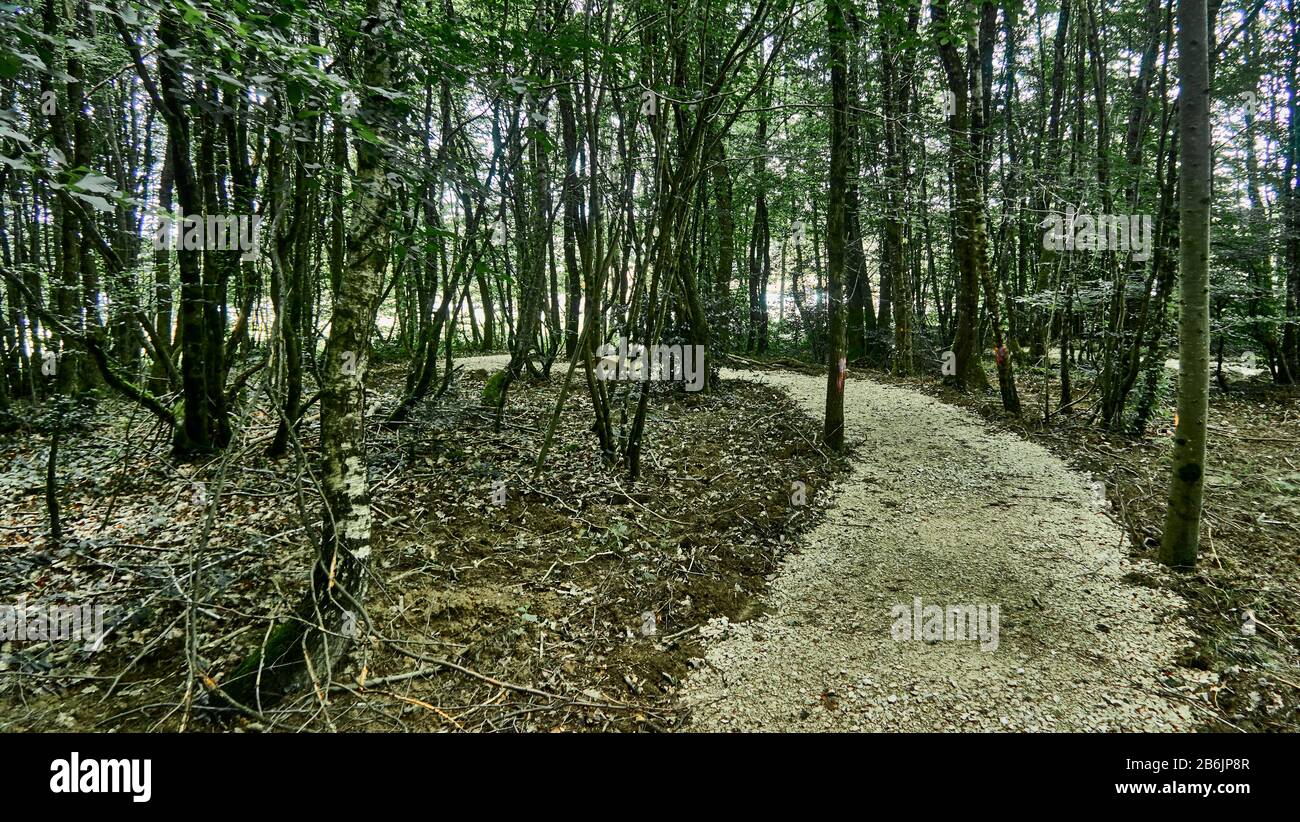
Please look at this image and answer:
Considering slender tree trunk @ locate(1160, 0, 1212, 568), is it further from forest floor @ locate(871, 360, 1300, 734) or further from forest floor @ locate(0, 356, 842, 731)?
forest floor @ locate(0, 356, 842, 731)

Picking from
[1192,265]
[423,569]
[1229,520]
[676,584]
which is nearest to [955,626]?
[676,584]

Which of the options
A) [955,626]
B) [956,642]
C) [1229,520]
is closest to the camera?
[956,642]

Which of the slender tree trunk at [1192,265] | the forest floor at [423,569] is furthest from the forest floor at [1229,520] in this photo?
the forest floor at [423,569]

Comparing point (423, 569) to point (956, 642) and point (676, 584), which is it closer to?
point (676, 584)

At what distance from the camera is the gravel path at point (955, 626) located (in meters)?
3.23

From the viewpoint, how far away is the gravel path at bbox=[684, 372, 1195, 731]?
3.23m

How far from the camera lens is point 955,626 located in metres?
3.96

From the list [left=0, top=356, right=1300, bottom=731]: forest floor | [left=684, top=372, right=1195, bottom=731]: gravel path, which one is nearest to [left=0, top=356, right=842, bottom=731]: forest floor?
[left=0, top=356, right=1300, bottom=731]: forest floor

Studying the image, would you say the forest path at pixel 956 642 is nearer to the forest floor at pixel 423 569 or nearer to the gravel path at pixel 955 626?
the gravel path at pixel 955 626

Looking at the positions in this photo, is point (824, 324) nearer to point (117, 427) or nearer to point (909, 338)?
point (909, 338)

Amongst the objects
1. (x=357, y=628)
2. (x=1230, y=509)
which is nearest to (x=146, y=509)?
(x=357, y=628)

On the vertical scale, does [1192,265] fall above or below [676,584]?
above

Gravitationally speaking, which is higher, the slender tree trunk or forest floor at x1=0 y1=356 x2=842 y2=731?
the slender tree trunk

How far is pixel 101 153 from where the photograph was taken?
817cm
